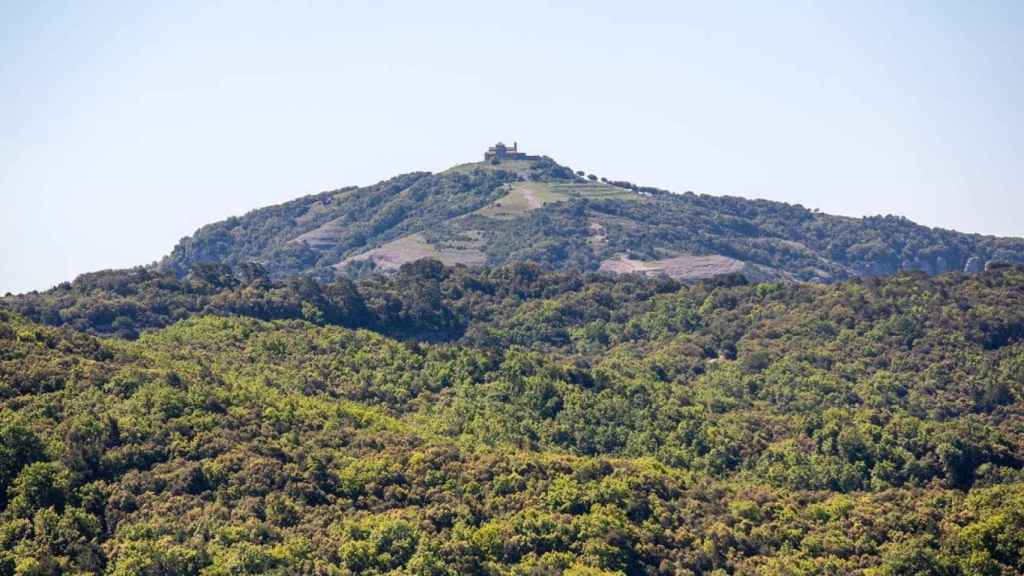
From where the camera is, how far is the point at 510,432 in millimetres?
77250

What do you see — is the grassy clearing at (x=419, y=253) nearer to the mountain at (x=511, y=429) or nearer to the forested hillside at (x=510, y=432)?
the mountain at (x=511, y=429)

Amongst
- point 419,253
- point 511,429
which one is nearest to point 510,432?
point 511,429

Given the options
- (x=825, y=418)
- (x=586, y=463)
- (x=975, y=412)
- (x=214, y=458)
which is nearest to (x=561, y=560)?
(x=586, y=463)

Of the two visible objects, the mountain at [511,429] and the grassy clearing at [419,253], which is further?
the grassy clearing at [419,253]

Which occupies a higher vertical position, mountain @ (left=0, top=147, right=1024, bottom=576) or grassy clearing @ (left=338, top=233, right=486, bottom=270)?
grassy clearing @ (left=338, top=233, right=486, bottom=270)

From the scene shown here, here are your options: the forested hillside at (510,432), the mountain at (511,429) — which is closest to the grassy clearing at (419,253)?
the mountain at (511,429)

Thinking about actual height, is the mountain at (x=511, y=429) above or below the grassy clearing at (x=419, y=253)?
below

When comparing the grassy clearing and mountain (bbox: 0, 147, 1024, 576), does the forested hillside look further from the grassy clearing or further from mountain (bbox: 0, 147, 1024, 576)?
the grassy clearing

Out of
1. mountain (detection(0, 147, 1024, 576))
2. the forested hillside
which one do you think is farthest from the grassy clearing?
the forested hillside

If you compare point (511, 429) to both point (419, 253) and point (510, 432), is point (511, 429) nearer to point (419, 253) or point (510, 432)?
point (510, 432)

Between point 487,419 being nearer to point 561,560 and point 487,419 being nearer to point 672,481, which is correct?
point 672,481

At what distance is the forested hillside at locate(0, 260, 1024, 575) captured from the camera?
56.7 meters

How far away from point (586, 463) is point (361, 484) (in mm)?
10769

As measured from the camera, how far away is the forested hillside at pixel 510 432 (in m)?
Result: 56.7
